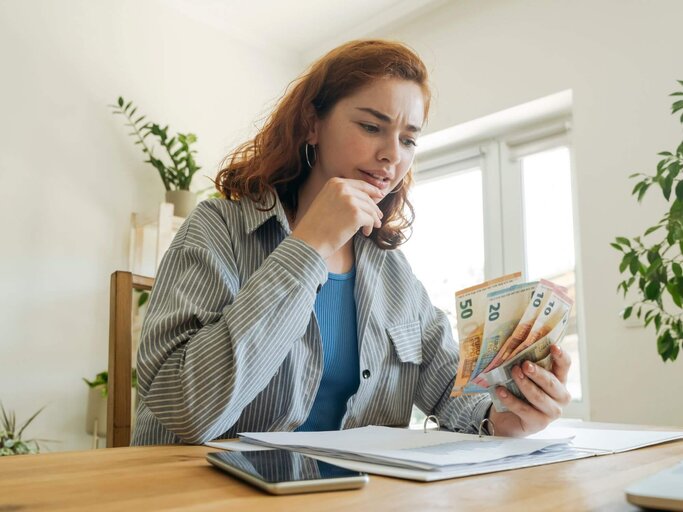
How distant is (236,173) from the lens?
1.37 meters

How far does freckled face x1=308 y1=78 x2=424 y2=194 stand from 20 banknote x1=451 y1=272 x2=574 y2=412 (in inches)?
16.6

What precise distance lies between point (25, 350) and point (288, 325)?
7.34 ft

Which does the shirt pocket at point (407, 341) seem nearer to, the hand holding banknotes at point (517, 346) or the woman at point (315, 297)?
the woman at point (315, 297)

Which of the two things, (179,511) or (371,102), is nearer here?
(179,511)

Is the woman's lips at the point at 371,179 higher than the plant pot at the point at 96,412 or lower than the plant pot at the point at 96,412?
higher

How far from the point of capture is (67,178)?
2975mm

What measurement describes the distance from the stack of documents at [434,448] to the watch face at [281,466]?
0.05 m

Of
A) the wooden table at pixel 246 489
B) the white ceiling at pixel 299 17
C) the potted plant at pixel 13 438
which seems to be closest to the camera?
the wooden table at pixel 246 489

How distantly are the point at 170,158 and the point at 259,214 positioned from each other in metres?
2.30

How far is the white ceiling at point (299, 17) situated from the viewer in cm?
353

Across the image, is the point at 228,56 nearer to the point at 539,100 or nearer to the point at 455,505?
the point at 539,100

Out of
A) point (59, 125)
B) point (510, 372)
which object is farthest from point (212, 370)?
point (59, 125)

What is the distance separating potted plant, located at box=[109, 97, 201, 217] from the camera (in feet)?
10.3

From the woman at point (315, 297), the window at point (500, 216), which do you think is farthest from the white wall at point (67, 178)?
the woman at point (315, 297)
